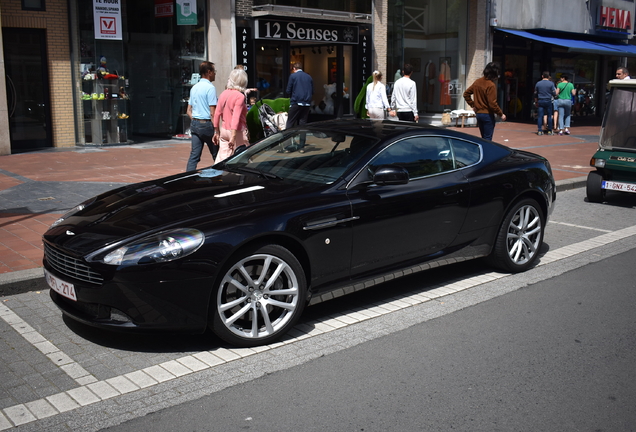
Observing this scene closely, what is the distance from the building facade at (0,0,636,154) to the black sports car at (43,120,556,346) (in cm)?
898

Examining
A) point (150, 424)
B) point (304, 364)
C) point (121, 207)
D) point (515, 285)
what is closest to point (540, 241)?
point (515, 285)

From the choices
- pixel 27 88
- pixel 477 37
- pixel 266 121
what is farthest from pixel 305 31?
pixel 266 121

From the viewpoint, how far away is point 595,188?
10180mm

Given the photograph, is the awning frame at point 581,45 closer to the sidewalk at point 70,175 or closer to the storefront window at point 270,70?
the sidewalk at point 70,175

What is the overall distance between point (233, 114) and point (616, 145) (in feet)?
19.2

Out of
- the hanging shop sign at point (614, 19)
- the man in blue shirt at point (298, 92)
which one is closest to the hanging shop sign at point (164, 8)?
the man in blue shirt at point (298, 92)

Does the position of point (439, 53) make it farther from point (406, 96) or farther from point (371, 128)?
point (371, 128)

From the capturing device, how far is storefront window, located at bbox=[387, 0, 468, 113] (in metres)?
24.2

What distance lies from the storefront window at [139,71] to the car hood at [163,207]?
11.4m

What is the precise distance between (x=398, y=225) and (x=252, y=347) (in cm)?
152

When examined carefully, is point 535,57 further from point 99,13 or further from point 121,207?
point 121,207

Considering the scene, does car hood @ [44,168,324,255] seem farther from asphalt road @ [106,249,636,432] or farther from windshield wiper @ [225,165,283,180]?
Result: asphalt road @ [106,249,636,432]

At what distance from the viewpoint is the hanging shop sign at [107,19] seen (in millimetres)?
15453

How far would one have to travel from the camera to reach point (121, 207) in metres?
4.82
